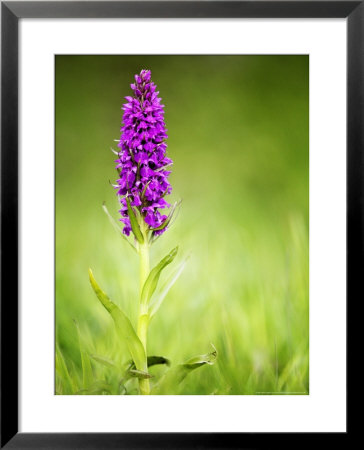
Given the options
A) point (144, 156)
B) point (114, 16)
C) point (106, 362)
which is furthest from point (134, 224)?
point (114, 16)

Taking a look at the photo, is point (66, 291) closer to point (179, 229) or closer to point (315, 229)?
point (179, 229)

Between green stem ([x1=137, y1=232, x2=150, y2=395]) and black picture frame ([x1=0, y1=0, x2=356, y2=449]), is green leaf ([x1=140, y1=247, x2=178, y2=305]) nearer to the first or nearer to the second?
green stem ([x1=137, y1=232, x2=150, y2=395])

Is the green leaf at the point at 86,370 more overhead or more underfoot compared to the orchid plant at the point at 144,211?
more underfoot

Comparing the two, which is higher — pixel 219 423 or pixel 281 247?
pixel 281 247

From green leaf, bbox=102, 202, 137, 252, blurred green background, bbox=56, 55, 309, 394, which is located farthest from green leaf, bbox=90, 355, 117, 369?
green leaf, bbox=102, 202, 137, 252

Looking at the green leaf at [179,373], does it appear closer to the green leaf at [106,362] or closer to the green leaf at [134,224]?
the green leaf at [106,362]

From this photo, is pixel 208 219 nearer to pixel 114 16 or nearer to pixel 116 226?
pixel 116 226

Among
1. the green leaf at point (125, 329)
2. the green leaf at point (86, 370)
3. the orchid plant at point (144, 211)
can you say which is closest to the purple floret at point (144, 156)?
the orchid plant at point (144, 211)

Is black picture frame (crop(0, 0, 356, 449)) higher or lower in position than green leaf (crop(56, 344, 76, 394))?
higher

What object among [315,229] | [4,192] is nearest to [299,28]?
[315,229]
